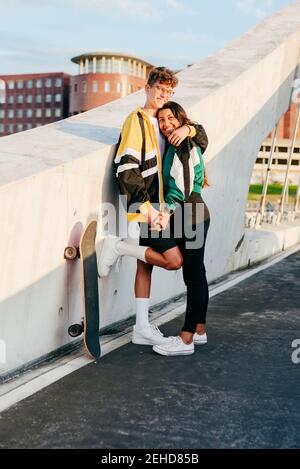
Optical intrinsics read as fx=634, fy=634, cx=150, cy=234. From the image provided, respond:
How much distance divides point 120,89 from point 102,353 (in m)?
97.6

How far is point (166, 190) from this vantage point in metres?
4.48

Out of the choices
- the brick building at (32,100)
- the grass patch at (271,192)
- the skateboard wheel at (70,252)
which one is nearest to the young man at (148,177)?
the skateboard wheel at (70,252)

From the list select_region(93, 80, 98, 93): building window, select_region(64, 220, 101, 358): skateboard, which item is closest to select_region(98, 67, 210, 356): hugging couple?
select_region(64, 220, 101, 358): skateboard

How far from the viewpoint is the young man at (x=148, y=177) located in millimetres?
4309

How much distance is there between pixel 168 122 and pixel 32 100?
116m

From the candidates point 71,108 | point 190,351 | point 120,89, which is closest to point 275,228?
point 190,351

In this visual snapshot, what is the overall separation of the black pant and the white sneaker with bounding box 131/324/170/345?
0.19m

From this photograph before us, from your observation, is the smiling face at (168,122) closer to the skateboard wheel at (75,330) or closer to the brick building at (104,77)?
the skateboard wheel at (75,330)

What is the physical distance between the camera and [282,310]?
20.0 ft

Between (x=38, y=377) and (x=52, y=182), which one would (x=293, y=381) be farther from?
(x=52, y=182)

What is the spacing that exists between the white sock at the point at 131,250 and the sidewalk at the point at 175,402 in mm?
666

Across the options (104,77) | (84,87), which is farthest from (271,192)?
(84,87)

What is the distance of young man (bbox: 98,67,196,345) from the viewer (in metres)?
4.31
